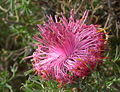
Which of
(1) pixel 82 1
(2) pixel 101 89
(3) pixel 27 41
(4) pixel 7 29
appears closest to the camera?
(2) pixel 101 89

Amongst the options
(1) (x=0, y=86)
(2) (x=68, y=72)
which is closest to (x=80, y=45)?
(2) (x=68, y=72)

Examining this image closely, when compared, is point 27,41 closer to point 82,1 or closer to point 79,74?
point 82,1

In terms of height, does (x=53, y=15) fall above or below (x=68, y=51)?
above

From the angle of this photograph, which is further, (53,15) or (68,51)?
(53,15)
